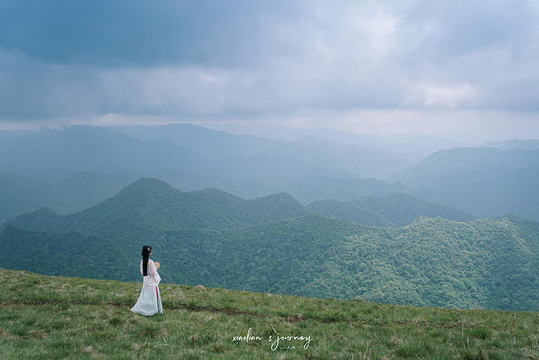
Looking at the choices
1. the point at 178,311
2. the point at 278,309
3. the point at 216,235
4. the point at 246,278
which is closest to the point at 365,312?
the point at 278,309

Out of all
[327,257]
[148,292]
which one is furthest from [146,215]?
[148,292]

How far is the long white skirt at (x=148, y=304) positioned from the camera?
11.7m

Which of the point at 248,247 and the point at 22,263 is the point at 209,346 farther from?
the point at 22,263

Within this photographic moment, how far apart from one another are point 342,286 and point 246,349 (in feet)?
276

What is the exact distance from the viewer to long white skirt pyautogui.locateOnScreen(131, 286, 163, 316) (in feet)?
38.3

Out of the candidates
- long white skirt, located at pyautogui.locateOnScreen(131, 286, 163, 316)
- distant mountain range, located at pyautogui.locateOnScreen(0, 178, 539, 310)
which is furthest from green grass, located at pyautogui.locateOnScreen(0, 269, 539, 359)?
distant mountain range, located at pyautogui.locateOnScreen(0, 178, 539, 310)

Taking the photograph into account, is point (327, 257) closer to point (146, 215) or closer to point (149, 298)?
point (149, 298)

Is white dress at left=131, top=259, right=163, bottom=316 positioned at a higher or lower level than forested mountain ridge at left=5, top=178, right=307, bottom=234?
higher

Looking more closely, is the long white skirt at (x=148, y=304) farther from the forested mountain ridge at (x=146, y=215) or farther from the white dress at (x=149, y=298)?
the forested mountain ridge at (x=146, y=215)

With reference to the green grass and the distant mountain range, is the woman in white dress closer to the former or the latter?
the green grass

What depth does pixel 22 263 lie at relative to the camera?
102 metres

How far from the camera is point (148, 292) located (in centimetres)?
1199

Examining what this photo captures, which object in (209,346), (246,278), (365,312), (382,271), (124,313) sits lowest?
(246,278)

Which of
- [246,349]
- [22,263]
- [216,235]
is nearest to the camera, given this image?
[246,349]
